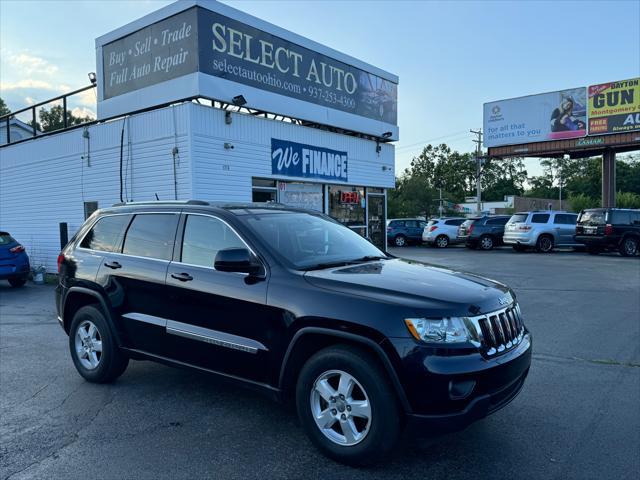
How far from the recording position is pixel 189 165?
10.9 m

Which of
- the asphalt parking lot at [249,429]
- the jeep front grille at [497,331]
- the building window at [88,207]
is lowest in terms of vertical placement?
the asphalt parking lot at [249,429]

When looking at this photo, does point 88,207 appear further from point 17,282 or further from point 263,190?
point 263,190

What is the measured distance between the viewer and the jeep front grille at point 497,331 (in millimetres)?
3158

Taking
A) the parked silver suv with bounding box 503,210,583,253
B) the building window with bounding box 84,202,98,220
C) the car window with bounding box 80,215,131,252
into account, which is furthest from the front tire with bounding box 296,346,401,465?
the parked silver suv with bounding box 503,210,583,253

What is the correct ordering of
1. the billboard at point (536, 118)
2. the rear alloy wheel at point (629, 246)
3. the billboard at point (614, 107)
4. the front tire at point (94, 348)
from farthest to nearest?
the billboard at point (536, 118) → the billboard at point (614, 107) → the rear alloy wheel at point (629, 246) → the front tire at point (94, 348)

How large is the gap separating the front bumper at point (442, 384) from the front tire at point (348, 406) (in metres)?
0.16

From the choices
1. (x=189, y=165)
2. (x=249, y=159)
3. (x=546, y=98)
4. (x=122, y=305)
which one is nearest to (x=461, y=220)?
(x=546, y=98)

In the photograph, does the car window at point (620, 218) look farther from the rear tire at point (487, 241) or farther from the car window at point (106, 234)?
the car window at point (106, 234)

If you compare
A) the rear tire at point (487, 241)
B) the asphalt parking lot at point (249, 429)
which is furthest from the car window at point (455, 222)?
the asphalt parking lot at point (249, 429)

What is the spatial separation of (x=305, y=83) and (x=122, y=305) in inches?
416

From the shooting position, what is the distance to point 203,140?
11.1m

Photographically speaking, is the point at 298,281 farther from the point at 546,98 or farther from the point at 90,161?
the point at 546,98

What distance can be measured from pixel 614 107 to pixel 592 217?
12413 mm

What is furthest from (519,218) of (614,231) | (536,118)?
(536,118)
